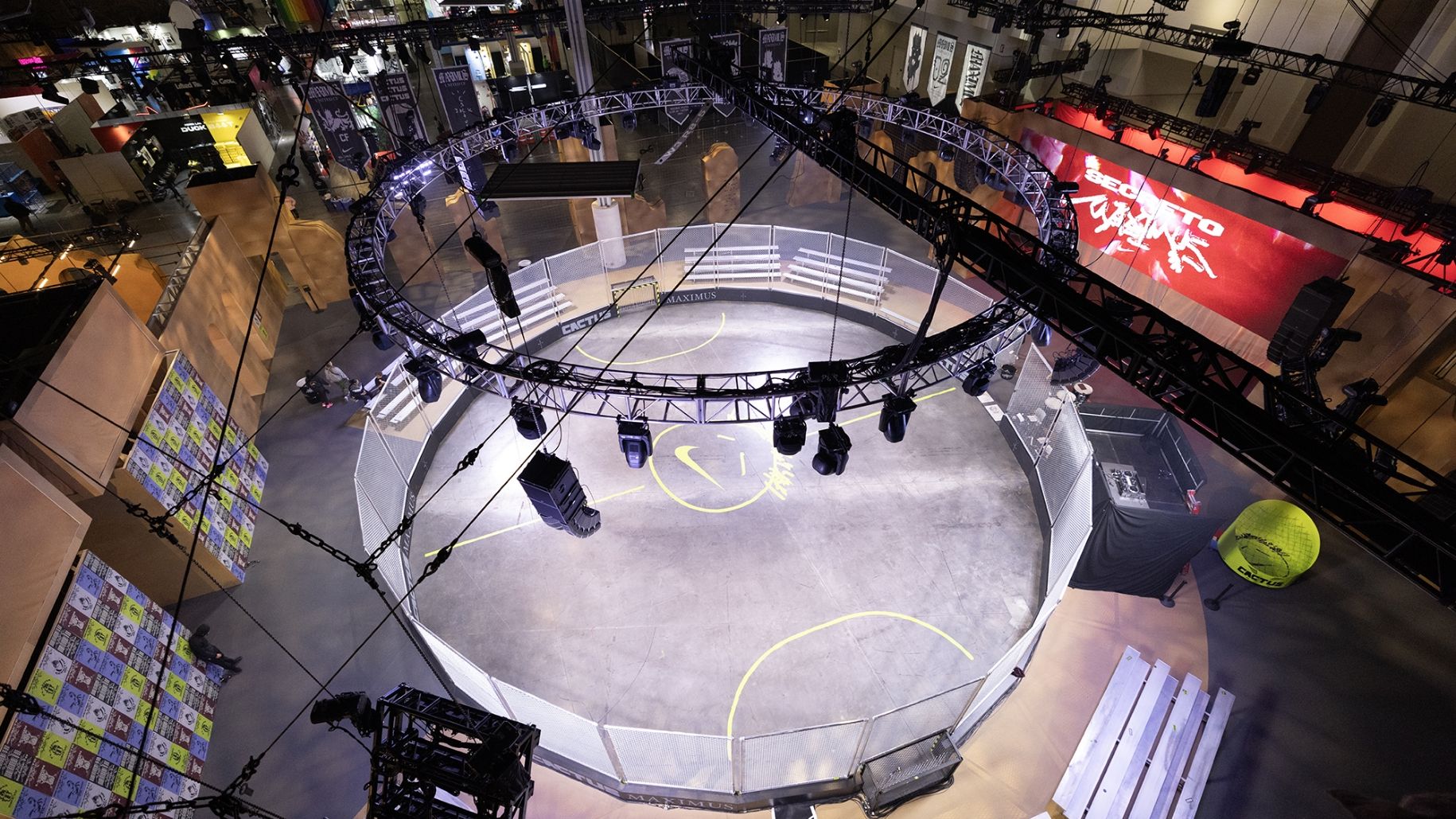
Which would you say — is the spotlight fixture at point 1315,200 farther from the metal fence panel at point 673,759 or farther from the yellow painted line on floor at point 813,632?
the metal fence panel at point 673,759

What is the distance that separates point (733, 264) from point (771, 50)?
17.8 feet

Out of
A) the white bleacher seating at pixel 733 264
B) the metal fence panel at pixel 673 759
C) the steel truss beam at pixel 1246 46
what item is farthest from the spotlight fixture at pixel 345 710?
the steel truss beam at pixel 1246 46

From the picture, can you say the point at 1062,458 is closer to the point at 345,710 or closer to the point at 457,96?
the point at 345,710

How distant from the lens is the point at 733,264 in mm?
15539

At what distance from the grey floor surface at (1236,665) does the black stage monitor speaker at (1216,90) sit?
7.32 metres

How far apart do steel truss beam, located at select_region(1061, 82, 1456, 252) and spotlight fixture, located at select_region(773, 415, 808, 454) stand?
32.5ft

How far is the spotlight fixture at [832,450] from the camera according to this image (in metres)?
8.24

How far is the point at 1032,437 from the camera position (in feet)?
35.9

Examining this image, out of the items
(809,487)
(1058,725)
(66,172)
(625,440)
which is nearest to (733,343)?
(809,487)

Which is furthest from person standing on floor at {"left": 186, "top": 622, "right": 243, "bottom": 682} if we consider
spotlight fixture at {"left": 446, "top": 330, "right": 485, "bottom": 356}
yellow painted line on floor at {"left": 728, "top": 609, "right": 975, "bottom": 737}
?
yellow painted line on floor at {"left": 728, "top": 609, "right": 975, "bottom": 737}

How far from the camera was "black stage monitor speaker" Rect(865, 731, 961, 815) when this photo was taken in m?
7.16

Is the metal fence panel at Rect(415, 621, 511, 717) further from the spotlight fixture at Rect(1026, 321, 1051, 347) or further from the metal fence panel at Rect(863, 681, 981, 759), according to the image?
the spotlight fixture at Rect(1026, 321, 1051, 347)

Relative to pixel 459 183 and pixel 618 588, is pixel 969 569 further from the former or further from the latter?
pixel 459 183

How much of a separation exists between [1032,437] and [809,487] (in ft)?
13.1
